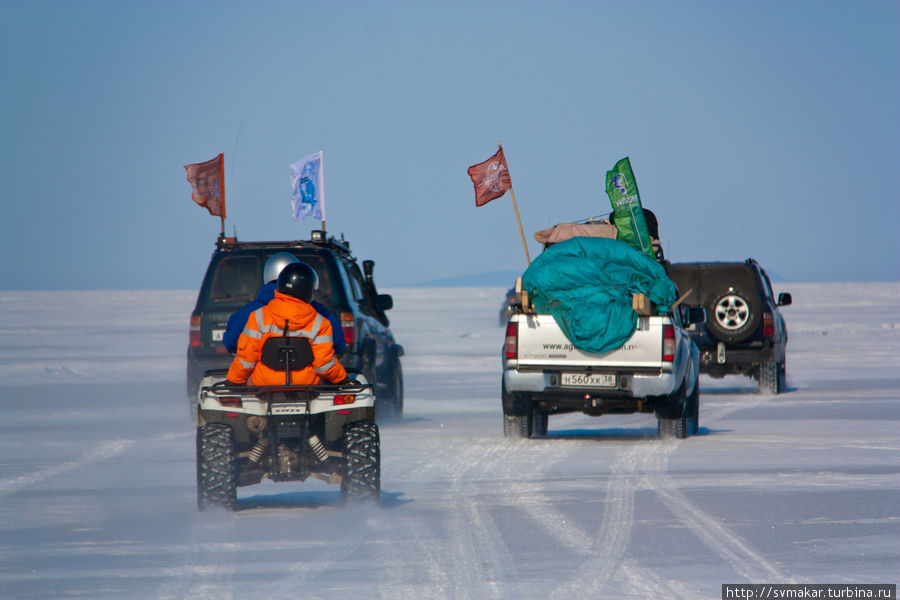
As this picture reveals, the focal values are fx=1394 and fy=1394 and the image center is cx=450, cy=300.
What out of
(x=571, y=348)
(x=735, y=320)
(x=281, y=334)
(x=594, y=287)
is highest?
(x=594, y=287)

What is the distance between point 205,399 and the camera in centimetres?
910

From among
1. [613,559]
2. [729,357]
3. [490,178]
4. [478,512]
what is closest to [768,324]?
[729,357]

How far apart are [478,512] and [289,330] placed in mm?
1739

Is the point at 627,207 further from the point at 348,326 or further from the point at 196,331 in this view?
the point at 196,331

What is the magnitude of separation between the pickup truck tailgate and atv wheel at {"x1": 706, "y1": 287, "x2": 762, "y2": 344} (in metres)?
6.53

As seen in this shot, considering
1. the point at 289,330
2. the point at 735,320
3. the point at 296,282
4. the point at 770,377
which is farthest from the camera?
the point at 770,377

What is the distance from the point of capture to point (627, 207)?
16719mm

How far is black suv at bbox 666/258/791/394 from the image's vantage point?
1991cm

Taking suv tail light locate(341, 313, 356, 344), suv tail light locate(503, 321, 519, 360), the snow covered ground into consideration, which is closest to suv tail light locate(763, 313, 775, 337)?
the snow covered ground

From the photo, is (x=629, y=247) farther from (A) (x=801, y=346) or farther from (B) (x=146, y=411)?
(A) (x=801, y=346)

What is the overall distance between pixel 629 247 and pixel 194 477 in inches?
206

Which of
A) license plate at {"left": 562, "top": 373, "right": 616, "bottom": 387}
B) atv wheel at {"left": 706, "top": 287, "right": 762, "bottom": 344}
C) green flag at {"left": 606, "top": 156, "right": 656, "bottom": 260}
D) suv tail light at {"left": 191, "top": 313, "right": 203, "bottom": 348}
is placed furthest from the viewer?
atv wheel at {"left": 706, "top": 287, "right": 762, "bottom": 344}

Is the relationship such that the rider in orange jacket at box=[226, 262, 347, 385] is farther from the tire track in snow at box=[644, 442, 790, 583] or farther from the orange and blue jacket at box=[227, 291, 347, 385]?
the tire track in snow at box=[644, 442, 790, 583]

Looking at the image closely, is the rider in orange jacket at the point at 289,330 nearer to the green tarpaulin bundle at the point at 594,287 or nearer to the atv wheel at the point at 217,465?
the atv wheel at the point at 217,465
